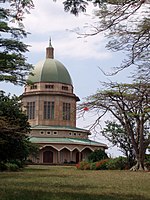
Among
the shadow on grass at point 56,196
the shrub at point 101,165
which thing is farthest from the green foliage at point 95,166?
the shadow on grass at point 56,196

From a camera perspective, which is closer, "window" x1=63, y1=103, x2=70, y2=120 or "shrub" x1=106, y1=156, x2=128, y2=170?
"shrub" x1=106, y1=156, x2=128, y2=170

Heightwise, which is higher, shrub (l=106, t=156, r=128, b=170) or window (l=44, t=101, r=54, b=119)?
window (l=44, t=101, r=54, b=119)

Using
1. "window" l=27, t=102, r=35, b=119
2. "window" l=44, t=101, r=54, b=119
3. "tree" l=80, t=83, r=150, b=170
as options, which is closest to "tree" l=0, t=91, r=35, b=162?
"tree" l=80, t=83, r=150, b=170

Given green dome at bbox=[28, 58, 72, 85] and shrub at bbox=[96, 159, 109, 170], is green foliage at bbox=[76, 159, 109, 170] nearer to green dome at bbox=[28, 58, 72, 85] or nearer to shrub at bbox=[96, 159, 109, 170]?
shrub at bbox=[96, 159, 109, 170]

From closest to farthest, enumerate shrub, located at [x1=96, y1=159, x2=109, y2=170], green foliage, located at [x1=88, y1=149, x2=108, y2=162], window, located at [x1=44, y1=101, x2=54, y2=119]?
1. shrub, located at [x1=96, y1=159, x2=109, y2=170]
2. green foliage, located at [x1=88, y1=149, x2=108, y2=162]
3. window, located at [x1=44, y1=101, x2=54, y2=119]

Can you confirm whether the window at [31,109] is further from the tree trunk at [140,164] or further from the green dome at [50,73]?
the tree trunk at [140,164]

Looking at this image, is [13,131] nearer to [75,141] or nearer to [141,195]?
[141,195]

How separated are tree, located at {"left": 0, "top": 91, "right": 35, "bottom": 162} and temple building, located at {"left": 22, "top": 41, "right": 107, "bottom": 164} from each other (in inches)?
971

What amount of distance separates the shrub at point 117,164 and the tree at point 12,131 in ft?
23.8

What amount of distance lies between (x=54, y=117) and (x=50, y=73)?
21.9 ft

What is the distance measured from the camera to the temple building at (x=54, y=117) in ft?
176

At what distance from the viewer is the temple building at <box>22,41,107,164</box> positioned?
53.7 metres

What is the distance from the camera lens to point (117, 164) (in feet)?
103

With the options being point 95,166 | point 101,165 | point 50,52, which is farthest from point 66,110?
point 101,165
